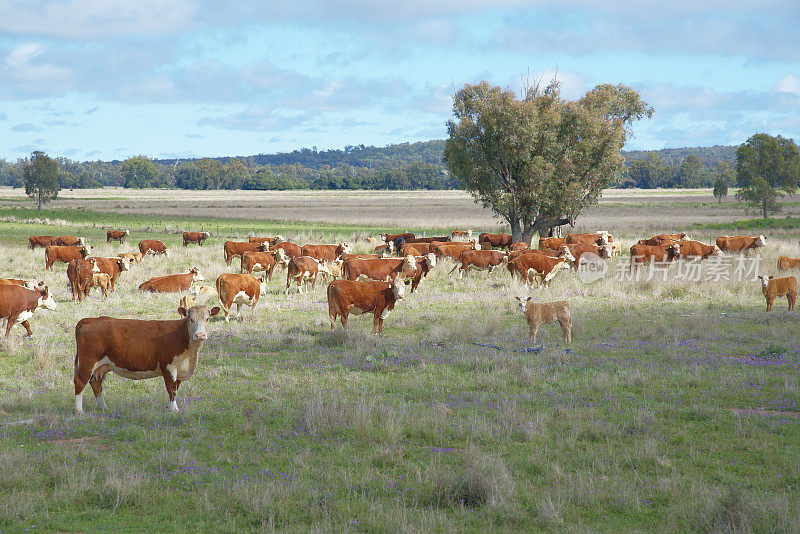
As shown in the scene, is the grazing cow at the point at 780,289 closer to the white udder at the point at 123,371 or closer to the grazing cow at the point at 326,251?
the white udder at the point at 123,371

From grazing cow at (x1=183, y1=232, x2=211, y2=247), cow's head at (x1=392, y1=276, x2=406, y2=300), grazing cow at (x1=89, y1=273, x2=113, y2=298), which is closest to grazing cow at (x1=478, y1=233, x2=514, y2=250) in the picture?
grazing cow at (x1=183, y1=232, x2=211, y2=247)

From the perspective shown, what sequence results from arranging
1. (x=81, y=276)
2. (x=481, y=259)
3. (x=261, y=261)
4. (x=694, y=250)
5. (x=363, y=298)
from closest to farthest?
(x=363, y=298) → (x=81, y=276) → (x=261, y=261) → (x=481, y=259) → (x=694, y=250)

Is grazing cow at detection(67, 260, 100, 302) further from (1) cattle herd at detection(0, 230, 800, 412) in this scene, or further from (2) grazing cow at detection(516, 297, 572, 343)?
(2) grazing cow at detection(516, 297, 572, 343)

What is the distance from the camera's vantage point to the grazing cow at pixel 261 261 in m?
23.4

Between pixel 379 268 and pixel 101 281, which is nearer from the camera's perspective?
pixel 101 281

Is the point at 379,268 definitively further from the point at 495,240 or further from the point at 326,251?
the point at 495,240

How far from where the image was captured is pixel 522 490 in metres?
6.26

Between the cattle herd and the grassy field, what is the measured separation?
0.62 meters

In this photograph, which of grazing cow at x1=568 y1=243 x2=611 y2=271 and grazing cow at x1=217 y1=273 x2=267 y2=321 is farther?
grazing cow at x1=568 y1=243 x2=611 y2=271

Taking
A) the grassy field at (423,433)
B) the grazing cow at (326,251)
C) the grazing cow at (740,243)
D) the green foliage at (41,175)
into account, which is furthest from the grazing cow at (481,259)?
the green foliage at (41,175)

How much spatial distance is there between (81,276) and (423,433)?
14.6 m

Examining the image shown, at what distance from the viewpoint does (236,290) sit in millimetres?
16156

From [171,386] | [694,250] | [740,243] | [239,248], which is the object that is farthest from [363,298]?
[740,243]

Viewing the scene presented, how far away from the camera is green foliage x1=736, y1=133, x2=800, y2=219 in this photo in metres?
54.9
